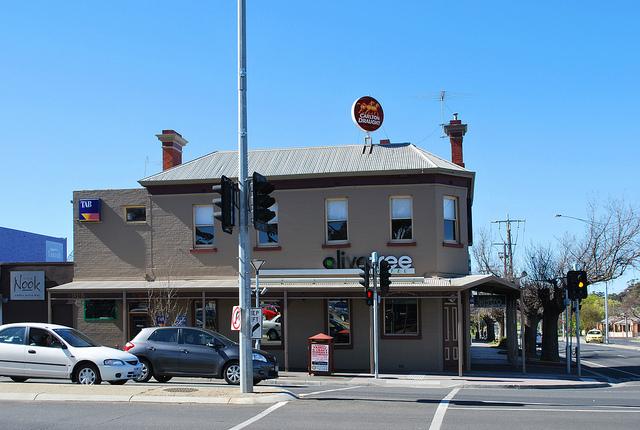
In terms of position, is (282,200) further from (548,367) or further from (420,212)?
(548,367)

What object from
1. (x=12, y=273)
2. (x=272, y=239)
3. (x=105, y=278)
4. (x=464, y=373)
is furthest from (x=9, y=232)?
(x=464, y=373)

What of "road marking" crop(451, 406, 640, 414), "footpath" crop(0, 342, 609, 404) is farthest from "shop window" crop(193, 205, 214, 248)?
"road marking" crop(451, 406, 640, 414)

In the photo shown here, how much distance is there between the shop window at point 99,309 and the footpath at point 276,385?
7.06 meters

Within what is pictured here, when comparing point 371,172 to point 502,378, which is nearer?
point 502,378

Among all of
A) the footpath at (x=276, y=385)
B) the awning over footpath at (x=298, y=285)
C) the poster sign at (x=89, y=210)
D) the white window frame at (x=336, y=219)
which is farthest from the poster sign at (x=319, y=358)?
the poster sign at (x=89, y=210)

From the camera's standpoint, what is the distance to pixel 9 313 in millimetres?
26312

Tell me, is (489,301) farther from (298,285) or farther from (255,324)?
(255,324)

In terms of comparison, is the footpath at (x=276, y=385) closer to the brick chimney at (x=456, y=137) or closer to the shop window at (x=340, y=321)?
the shop window at (x=340, y=321)

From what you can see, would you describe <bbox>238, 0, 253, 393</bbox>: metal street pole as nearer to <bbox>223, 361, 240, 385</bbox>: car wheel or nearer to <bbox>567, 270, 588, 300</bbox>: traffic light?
<bbox>223, 361, 240, 385</bbox>: car wheel

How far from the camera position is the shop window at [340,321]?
2334 cm

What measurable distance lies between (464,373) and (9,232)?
35867mm

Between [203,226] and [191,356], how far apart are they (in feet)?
27.7

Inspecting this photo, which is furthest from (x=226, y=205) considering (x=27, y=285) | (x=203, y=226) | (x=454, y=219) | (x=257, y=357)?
(x=27, y=285)

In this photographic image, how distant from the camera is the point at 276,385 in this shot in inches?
714
